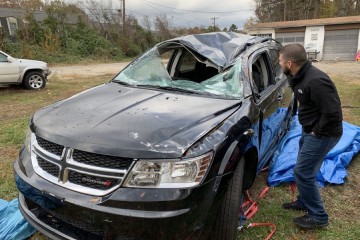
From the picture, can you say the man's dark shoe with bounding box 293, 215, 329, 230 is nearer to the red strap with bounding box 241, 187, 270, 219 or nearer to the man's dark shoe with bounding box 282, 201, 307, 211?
the man's dark shoe with bounding box 282, 201, 307, 211

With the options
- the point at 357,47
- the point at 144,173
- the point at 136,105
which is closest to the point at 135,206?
the point at 144,173

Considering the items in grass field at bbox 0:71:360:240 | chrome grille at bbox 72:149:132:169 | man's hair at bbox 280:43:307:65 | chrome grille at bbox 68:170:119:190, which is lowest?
grass field at bbox 0:71:360:240

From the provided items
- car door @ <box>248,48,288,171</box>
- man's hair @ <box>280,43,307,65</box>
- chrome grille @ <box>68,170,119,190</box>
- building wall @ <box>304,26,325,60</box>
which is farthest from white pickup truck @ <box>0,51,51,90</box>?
building wall @ <box>304,26,325,60</box>

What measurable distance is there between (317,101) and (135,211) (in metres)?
1.72

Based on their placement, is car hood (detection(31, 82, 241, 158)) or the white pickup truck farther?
the white pickup truck

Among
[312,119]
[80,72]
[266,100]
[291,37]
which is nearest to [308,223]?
[312,119]

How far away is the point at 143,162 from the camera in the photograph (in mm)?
1928

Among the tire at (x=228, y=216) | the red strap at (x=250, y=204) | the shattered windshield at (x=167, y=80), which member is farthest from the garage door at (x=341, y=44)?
the tire at (x=228, y=216)

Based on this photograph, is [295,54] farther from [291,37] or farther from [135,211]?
[291,37]

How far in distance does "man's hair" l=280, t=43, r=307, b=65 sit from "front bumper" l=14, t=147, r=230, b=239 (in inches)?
50.2

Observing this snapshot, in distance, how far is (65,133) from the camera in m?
2.15

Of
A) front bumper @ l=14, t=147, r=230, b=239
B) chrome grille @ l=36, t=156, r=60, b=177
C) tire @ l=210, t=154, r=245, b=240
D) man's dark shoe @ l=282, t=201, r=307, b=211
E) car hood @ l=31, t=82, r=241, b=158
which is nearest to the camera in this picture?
front bumper @ l=14, t=147, r=230, b=239

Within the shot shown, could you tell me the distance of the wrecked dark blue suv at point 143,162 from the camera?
6.20 ft

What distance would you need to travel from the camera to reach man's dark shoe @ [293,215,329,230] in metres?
2.89
